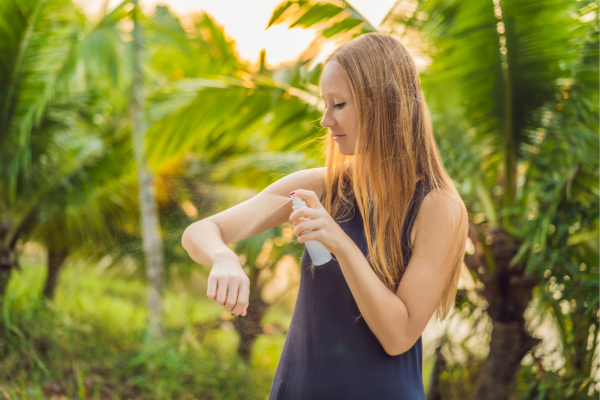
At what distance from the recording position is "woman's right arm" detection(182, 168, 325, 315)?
30.6 inches

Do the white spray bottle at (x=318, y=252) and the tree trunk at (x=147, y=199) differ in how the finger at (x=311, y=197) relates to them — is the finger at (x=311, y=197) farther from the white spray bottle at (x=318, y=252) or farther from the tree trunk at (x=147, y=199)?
the tree trunk at (x=147, y=199)

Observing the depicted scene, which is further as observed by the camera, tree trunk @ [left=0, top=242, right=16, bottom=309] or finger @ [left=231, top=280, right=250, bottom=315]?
tree trunk @ [left=0, top=242, right=16, bottom=309]

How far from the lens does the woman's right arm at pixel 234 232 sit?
78 centimetres

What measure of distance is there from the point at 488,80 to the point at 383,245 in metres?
2.23

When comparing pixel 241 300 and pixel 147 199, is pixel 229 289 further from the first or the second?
pixel 147 199

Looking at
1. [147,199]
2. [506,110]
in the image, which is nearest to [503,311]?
[506,110]

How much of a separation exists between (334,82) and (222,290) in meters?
0.49

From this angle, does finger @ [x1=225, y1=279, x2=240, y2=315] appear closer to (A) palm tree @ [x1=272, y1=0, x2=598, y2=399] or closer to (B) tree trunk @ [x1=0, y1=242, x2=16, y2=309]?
(A) palm tree @ [x1=272, y1=0, x2=598, y2=399]

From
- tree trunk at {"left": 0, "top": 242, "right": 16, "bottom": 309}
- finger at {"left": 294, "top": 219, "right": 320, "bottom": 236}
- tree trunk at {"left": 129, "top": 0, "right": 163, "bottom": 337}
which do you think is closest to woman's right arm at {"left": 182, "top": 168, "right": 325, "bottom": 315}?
finger at {"left": 294, "top": 219, "right": 320, "bottom": 236}

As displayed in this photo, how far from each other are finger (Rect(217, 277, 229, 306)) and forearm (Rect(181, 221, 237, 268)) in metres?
0.07

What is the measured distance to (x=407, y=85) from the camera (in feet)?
3.26

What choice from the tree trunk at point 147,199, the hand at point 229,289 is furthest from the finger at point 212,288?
the tree trunk at point 147,199

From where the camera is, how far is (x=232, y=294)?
772 mm

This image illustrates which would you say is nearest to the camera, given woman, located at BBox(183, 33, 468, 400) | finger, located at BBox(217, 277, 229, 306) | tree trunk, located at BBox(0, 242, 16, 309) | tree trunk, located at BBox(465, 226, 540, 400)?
finger, located at BBox(217, 277, 229, 306)
